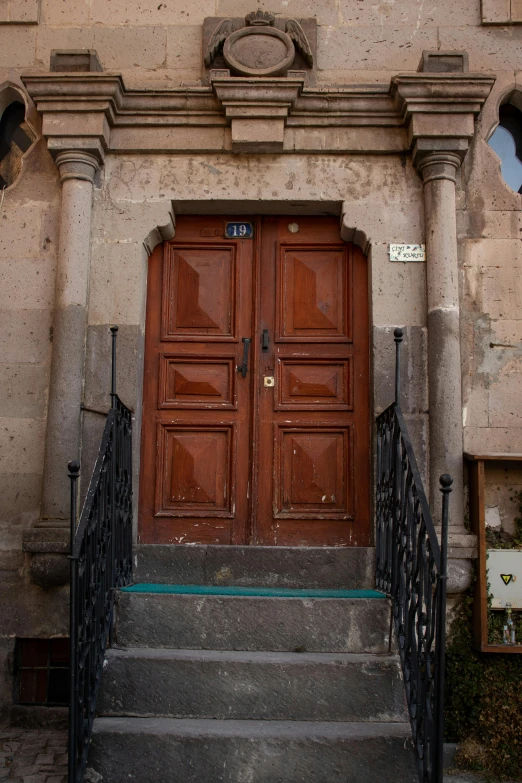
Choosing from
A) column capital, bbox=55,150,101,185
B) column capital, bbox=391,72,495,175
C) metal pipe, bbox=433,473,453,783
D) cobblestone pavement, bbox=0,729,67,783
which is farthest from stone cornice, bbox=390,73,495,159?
cobblestone pavement, bbox=0,729,67,783

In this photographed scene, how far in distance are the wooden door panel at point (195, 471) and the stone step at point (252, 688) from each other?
53.8 inches

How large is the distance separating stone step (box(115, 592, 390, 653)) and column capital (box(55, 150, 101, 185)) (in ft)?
8.62

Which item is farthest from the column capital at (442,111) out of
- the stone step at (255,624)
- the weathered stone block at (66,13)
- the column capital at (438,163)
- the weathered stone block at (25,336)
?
the stone step at (255,624)

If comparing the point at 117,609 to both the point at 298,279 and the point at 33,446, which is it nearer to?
the point at 33,446

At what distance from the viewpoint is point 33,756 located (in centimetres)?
426

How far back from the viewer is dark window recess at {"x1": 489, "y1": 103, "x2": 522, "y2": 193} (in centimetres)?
534

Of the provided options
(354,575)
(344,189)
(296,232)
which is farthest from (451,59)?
(354,575)

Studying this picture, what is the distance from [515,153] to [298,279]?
5.48 ft

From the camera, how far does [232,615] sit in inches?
162

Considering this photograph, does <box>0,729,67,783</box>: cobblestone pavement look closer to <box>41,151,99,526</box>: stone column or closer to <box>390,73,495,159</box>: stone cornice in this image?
<box>41,151,99,526</box>: stone column

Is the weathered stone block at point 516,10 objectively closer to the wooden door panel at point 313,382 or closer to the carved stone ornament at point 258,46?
the carved stone ornament at point 258,46

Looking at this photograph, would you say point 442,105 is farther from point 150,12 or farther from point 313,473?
point 313,473

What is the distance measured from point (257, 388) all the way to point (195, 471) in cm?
67

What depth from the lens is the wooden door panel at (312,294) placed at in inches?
209
